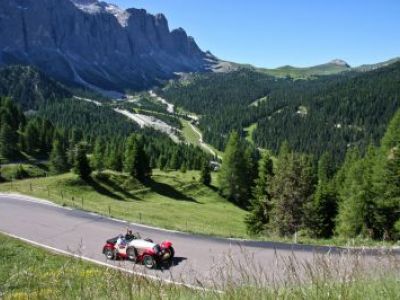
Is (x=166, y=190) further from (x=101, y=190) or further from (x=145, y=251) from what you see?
(x=145, y=251)

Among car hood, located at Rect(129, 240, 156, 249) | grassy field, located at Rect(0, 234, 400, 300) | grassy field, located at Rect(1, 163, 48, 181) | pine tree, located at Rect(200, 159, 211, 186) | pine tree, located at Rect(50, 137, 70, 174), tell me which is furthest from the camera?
pine tree, located at Rect(50, 137, 70, 174)

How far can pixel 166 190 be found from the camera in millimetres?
75875

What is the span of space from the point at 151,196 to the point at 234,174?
56.4 ft

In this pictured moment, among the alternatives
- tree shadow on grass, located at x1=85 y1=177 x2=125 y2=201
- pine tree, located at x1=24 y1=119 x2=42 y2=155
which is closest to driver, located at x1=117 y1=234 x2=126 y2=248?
tree shadow on grass, located at x1=85 y1=177 x2=125 y2=201

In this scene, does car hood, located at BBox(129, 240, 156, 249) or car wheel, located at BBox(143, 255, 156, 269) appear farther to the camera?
car hood, located at BBox(129, 240, 156, 249)

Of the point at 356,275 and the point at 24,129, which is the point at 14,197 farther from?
the point at 24,129

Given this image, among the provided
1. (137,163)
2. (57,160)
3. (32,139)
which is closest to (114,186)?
(137,163)

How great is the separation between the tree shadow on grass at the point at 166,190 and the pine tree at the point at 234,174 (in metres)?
7.44

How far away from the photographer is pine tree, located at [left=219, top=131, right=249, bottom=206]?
79.1m

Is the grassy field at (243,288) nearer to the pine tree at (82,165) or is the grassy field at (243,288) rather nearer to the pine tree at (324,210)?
the pine tree at (324,210)

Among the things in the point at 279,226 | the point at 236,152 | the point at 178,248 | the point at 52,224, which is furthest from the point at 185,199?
the point at 178,248

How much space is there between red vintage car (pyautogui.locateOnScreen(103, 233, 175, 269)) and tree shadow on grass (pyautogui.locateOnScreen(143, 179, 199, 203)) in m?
52.8

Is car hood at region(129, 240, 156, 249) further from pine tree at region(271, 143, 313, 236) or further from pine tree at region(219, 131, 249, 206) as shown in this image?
pine tree at region(219, 131, 249, 206)

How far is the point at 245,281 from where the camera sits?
5.42m
